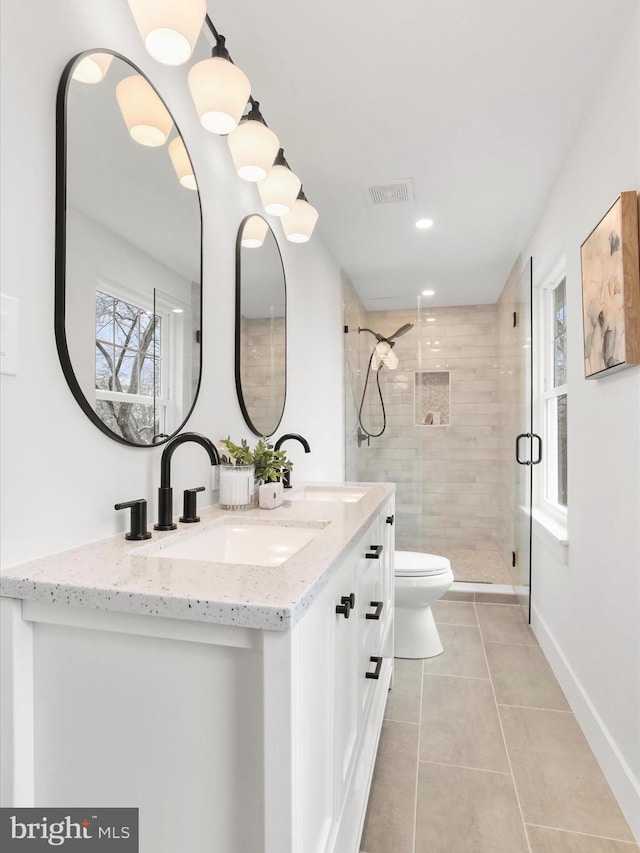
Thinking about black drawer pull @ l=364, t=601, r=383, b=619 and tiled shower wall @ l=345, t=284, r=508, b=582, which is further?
tiled shower wall @ l=345, t=284, r=508, b=582

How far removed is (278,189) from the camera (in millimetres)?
1814

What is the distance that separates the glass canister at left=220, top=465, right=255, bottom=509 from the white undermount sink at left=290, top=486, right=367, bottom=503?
37cm

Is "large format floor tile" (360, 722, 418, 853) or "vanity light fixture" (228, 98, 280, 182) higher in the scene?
"vanity light fixture" (228, 98, 280, 182)

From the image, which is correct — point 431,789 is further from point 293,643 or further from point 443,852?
Answer: point 293,643

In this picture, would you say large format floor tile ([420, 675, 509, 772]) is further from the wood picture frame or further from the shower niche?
the shower niche

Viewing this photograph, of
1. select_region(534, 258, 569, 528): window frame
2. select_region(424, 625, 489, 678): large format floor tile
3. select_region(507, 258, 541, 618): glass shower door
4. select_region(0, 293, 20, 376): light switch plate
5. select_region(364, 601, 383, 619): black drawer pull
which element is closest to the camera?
select_region(0, 293, 20, 376): light switch plate

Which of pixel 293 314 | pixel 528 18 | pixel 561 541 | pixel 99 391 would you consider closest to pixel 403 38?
pixel 528 18

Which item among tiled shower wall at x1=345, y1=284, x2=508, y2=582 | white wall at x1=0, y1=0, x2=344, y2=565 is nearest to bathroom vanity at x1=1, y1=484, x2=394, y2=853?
white wall at x1=0, y1=0, x2=344, y2=565

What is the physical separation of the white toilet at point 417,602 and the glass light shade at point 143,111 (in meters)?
2.06

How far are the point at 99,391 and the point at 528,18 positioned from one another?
1.68m

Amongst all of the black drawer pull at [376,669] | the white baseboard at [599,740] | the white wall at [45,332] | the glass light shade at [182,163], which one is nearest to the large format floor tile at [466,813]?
the white baseboard at [599,740]

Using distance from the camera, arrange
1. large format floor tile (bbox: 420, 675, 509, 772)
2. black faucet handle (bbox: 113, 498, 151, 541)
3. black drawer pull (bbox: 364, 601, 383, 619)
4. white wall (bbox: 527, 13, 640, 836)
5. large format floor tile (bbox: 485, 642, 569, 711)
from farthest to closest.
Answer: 1. large format floor tile (bbox: 485, 642, 569, 711)
2. large format floor tile (bbox: 420, 675, 509, 772)
3. white wall (bbox: 527, 13, 640, 836)
4. black drawer pull (bbox: 364, 601, 383, 619)
5. black faucet handle (bbox: 113, 498, 151, 541)

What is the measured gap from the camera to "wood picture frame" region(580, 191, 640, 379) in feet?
5.01

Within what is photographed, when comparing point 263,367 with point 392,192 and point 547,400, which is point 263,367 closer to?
point 392,192
